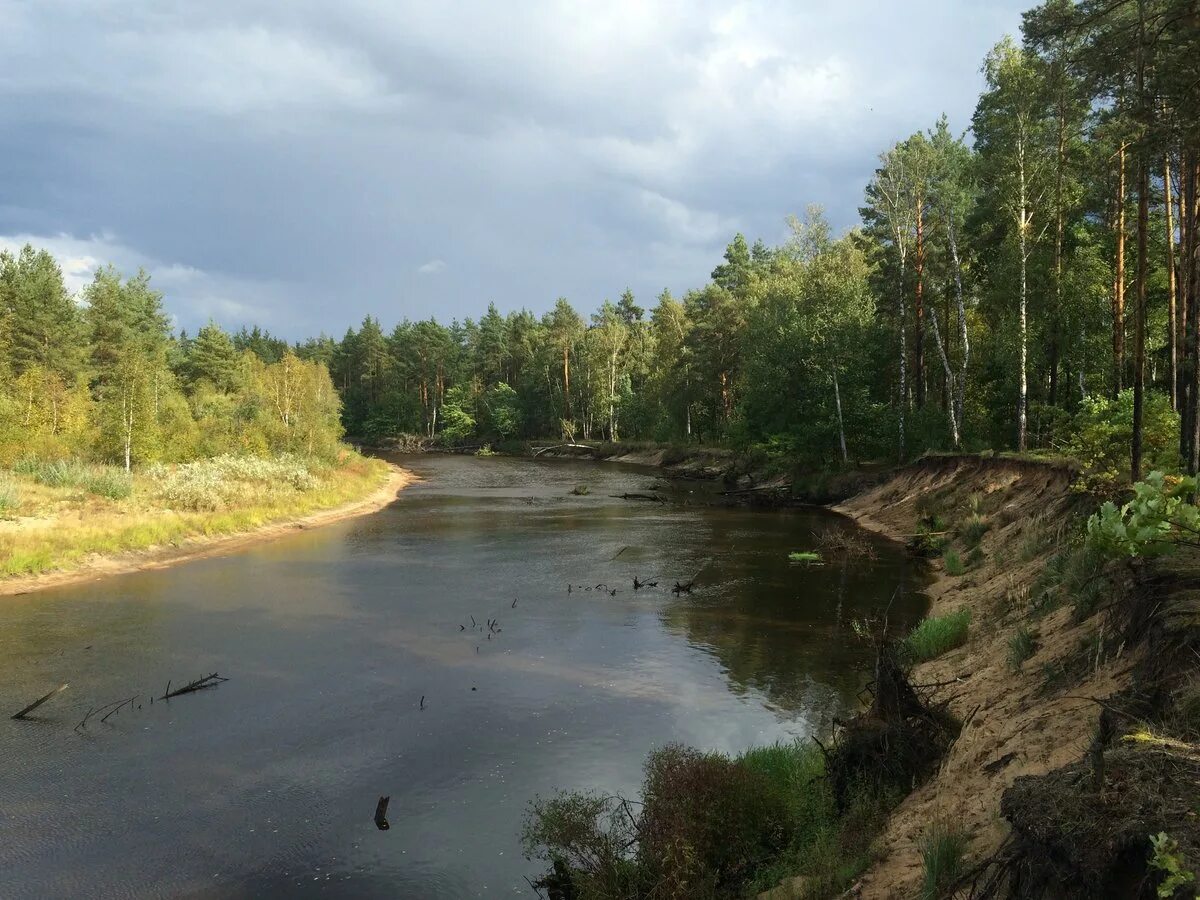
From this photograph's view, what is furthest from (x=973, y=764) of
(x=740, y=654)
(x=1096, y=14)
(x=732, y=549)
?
(x=732, y=549)

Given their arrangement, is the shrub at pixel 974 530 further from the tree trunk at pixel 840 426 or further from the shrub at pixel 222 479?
the shrub at pixel 222 479

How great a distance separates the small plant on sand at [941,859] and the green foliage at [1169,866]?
7.86 ft

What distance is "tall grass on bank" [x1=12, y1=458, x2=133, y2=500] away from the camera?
3581 centimetres

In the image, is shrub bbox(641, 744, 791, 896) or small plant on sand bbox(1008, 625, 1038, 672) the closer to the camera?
shrub bbox(641, 744, 791, 896)

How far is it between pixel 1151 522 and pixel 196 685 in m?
17.9

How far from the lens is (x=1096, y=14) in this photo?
1404cm

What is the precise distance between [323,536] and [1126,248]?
40701 millimetres

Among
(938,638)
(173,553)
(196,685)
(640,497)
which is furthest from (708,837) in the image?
(640,497)

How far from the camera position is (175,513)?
36.3 metres

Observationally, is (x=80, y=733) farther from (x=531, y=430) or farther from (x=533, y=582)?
(x=531, y=430)

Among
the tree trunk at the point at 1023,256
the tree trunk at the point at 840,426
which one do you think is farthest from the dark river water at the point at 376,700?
the tree trunk at the point at 840,426

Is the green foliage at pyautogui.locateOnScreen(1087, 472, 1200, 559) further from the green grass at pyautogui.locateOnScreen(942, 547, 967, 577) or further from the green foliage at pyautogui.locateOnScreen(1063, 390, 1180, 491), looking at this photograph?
the green grass at pyautogui.locateOnScreen(942, 547, 967, 577)

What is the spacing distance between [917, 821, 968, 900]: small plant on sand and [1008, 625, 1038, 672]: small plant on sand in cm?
609

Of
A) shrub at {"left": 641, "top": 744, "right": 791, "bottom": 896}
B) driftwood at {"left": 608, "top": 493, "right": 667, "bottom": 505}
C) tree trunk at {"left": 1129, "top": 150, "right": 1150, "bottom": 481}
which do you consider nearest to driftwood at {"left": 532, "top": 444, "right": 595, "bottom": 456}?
driftwood at {"left": 608, "top": 493, "right": 667, "bottom": 505}
